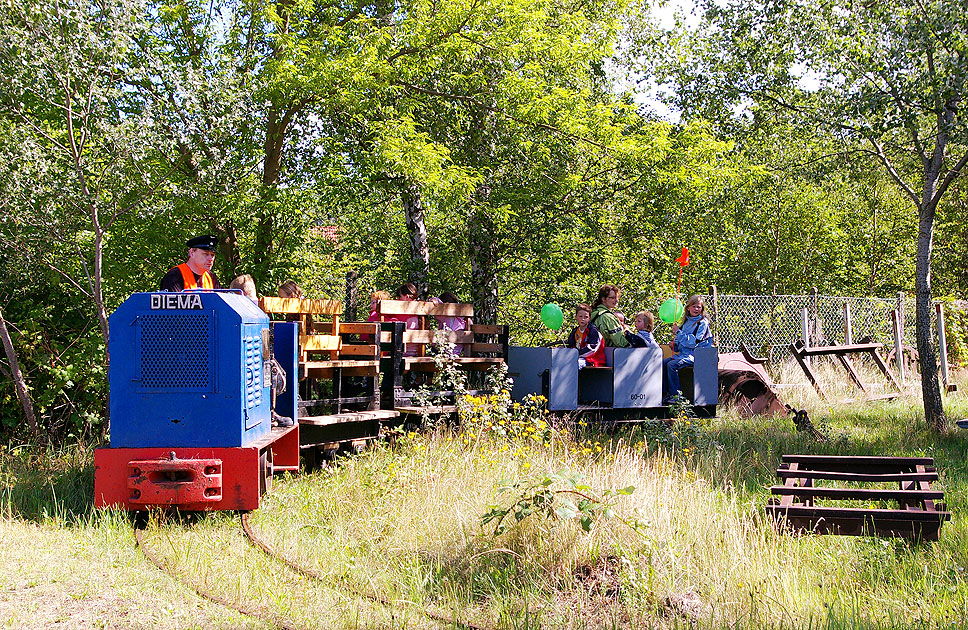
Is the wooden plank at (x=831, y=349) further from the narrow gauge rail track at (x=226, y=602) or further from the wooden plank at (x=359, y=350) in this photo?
the narrow gauge rail track at (x=226, y=602)

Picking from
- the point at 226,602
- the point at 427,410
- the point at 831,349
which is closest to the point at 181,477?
the point at 226,602

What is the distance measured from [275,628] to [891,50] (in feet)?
35.2

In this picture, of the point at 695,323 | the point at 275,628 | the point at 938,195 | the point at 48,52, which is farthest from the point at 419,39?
the point at 275,628

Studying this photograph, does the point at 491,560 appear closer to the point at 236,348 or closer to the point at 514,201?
the point at 236,348

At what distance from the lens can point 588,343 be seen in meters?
11.3

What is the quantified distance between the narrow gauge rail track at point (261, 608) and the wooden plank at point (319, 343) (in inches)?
96.5

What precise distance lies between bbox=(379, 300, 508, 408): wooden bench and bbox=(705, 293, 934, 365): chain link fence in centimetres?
715

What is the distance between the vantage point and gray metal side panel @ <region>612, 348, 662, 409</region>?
11.2 metres

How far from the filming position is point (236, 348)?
6.89 m

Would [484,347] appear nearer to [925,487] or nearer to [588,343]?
[588,343]

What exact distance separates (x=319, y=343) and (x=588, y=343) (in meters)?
3.91

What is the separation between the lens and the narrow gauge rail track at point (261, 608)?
189 inches

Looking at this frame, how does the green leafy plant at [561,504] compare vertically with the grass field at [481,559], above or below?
above

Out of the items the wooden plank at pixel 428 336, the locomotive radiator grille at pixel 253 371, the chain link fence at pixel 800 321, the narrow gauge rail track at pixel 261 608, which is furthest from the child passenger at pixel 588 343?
the chain link fence at pixel 800 321
